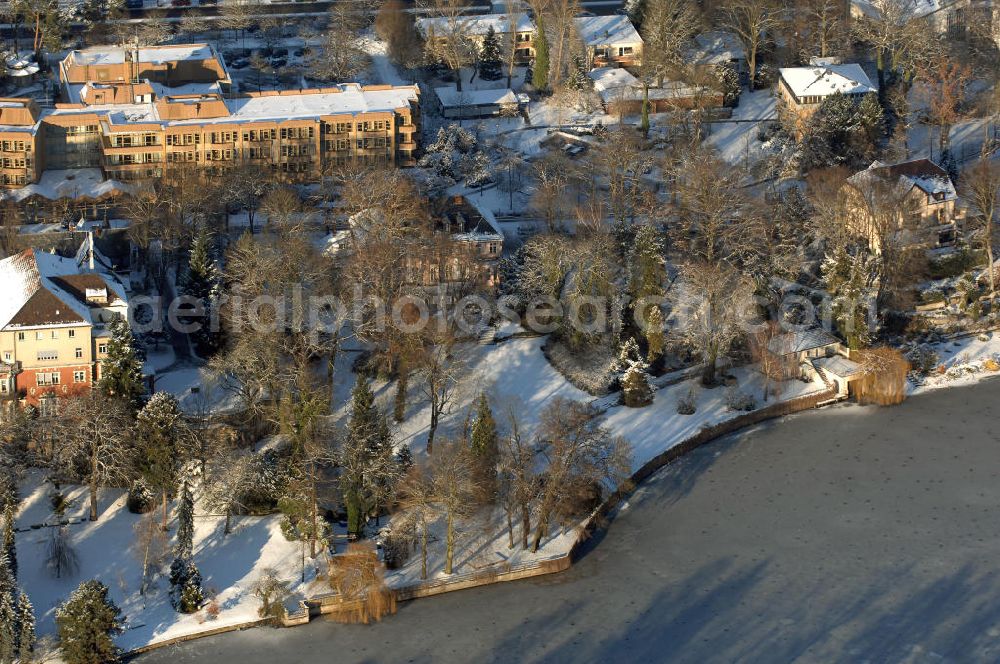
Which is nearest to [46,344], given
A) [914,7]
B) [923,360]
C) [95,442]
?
[95,442]

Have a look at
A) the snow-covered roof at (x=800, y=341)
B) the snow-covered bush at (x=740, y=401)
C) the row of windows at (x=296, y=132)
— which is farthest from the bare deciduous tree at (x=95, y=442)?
the snow-covered roof at (x=800, y=341)

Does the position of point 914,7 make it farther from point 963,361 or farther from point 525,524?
point 525,524

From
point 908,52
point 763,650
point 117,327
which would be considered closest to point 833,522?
point 763,650

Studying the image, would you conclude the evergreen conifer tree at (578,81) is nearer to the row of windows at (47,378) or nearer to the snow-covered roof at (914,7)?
the snow-covered roof at (914,7)

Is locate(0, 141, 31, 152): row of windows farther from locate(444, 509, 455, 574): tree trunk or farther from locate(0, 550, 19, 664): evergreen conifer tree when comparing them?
locate(444, 509, 455, 574): tree trunk

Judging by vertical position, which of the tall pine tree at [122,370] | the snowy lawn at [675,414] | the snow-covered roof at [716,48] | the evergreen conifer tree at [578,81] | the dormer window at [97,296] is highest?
the snow-covered roof at [716,48]

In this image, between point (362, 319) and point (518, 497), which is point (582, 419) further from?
point (362, 319)
